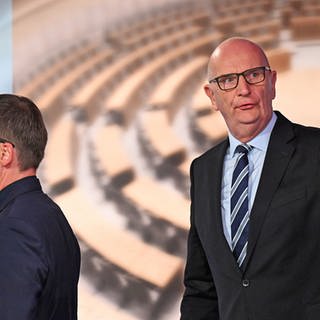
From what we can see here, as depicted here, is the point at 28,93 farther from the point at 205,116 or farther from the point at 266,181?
the point at 266,181

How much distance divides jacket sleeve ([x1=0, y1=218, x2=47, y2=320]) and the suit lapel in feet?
1.92

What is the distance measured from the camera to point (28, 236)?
1.59 meters

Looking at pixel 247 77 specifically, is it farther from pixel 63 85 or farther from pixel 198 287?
pixel 63 85

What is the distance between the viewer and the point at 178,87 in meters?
3.27

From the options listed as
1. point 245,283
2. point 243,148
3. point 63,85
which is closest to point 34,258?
point 245,283

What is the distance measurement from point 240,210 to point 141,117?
141cm

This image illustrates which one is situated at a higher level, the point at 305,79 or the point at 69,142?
the point at 305,79

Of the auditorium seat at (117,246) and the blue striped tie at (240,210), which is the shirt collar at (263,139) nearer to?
the blue striped tie at (240,210)

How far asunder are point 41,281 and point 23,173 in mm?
274

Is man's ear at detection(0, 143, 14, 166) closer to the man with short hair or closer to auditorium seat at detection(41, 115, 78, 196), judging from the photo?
the man with short hair

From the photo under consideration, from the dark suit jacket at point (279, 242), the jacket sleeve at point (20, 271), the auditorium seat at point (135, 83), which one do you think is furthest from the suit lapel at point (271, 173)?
the auditorium seat at point (135, 83)

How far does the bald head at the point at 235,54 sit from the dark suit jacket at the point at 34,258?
2.10 ft

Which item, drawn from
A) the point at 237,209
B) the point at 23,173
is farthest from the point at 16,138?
the point at 237,209

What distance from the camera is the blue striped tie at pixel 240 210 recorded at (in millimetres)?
1948
